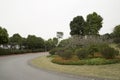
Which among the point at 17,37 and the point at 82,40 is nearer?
the point at 82,40

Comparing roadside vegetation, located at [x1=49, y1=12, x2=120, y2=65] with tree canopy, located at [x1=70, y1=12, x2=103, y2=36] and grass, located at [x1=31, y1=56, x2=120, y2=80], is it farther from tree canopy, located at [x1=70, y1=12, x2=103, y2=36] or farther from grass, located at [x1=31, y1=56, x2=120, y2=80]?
grass, located at [x1=31, y1=56, x2=120, y2=80]

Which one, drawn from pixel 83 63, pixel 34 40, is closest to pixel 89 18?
pixel 34 40

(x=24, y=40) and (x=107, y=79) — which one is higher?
(x=24, y=40)

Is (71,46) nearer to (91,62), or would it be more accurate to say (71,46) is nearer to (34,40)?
(91,62)

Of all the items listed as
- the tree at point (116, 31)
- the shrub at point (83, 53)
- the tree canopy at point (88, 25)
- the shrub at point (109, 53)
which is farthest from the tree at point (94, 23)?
the shrub at point (109, 53)

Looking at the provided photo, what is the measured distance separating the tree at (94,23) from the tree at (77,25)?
2972 millimetres

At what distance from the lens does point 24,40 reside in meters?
80.4

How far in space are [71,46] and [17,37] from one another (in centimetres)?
4588

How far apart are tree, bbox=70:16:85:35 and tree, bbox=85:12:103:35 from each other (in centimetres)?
297

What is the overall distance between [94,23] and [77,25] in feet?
17.2

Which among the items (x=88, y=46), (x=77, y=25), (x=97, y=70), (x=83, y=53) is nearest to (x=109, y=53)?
(x=83, y=53)

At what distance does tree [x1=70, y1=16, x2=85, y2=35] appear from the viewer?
5966 centimetres

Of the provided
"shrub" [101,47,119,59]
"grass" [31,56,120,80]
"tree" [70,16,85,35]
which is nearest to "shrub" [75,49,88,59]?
"shrub" [101,47,119,59]

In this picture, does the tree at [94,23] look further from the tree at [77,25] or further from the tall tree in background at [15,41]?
the tall tree in background at [15,41]
